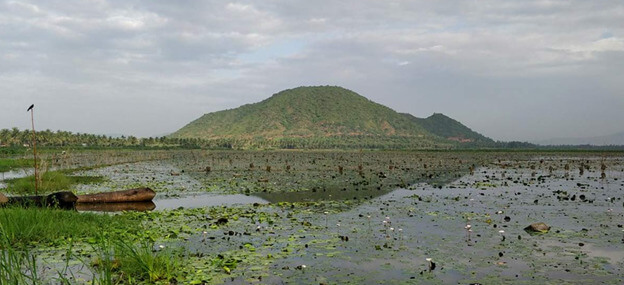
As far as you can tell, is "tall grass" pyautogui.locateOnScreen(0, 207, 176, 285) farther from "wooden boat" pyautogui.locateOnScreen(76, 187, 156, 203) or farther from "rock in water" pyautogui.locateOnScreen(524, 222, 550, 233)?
"rock in water" pyautogui.locateOnScreen(524, 222, 550, 233)

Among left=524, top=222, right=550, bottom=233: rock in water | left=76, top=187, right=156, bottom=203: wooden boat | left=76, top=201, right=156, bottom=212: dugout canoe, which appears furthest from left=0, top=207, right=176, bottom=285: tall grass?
left=524, top=222, right=550, bottom=233: rock in water

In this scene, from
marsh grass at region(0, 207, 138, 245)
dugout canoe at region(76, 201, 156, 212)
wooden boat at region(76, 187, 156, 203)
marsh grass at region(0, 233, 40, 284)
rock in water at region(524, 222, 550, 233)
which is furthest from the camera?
wooden boat at region(76, 187, 156, 203)

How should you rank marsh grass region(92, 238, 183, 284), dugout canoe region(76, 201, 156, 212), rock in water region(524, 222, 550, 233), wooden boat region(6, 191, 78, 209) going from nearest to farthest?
marsh grass region(92, 238, 183, 284), rock in water region(524, 222, 550, 233), wooden boat region(6, 191, 78, 209), dugout canoe region(76, 201, 156, 212)

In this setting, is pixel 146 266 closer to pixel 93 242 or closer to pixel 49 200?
pixel 93 242

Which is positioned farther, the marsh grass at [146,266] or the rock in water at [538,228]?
the rock in water at [538,228]

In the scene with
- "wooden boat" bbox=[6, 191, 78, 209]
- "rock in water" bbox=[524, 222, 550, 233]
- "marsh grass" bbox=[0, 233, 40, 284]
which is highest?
"marsh grass" bbox=[0, 233, 40, 284]

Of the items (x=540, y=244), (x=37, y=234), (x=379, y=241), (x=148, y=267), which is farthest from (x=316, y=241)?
(x=37, y=234)

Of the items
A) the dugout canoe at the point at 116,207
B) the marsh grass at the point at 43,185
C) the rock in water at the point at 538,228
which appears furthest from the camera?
the marsh grass at the point at 43,185

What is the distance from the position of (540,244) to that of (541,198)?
526 inches

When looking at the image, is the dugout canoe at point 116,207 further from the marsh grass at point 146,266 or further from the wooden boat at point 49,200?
the marsh grass at point 146,266

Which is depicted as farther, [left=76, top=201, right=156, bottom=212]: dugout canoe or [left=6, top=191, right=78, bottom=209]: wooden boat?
[left=76, top=201, right=156, bottom=212]: dugout canoe

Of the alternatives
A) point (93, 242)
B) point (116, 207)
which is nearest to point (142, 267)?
point (93, 242)

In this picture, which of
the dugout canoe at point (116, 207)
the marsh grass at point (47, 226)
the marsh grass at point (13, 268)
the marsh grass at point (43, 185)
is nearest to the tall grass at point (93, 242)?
the marsh grass at point (47, 226)

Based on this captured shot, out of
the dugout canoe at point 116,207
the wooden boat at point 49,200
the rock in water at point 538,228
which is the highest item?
the wooden boat at point 49,200
